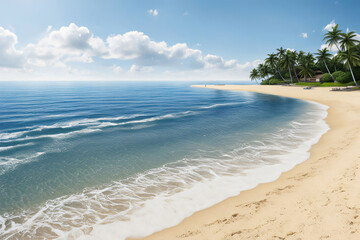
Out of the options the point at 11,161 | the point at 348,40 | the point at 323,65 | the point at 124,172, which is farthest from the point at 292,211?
the point at 323,65

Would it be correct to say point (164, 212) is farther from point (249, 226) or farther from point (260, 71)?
point (260, 71)

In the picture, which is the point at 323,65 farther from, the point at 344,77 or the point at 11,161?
the point at 11,161

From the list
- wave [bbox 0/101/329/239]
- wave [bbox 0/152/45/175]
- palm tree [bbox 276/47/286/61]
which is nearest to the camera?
wave [bbox 0/101/329/239]

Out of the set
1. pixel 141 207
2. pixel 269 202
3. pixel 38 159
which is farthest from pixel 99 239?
pixel 38 159

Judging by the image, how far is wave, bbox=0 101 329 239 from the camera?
21.9ft

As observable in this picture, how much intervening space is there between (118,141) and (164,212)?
10.8m

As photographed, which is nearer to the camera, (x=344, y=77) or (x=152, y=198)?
(x=152, y=198)

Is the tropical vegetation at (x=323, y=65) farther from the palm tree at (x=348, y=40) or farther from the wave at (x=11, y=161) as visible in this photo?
the wave at (x=11, y=161)

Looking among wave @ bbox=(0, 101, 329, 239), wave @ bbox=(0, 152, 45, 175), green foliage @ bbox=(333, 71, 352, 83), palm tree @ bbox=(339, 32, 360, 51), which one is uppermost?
palm tree @ bbox=(339, 32, 360, 51)

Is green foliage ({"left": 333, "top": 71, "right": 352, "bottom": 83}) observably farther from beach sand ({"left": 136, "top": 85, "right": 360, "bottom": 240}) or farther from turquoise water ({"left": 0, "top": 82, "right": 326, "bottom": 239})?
beach sand ({"left": 136, "top": 85, "right": 360, "bottom": 240})

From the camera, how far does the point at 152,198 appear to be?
27.7 feet

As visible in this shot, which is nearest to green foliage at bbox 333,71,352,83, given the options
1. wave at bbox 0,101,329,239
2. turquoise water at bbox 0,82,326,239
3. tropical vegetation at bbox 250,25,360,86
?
tropical vegetation at bbox 250,25,360,86

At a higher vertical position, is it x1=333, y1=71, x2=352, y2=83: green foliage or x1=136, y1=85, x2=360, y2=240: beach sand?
x1=333, y1=71, x2=352, y2=83: green foliage

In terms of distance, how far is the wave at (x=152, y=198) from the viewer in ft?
21.9
